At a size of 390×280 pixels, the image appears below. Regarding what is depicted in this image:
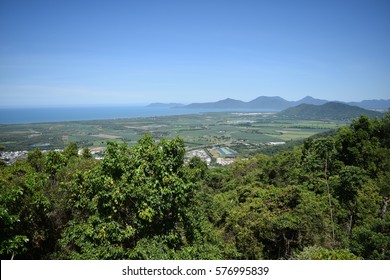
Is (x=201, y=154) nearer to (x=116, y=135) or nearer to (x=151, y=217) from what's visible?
(x=116, y=135)

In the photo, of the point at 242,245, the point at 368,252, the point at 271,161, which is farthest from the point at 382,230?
the point at 271,161

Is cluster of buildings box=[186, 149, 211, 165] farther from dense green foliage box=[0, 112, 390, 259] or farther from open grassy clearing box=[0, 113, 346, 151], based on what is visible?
dense green foliage box=[0, 112, 390, 259]

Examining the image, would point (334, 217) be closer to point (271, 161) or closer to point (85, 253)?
point (85, 253)

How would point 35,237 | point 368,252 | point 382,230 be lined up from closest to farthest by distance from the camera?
point 35,237, point 368,252, point 382,230

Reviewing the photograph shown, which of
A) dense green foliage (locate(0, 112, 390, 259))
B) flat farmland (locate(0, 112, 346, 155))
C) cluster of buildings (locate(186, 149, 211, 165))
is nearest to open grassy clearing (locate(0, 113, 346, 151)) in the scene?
flat farmland (locate(0, 112, 346, 155))

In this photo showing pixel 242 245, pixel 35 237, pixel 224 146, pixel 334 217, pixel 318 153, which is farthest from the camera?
pixel 224 146

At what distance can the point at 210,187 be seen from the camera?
28.8m

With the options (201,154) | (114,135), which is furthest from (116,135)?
(201,154)

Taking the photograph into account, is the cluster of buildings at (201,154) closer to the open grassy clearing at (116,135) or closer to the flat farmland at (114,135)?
the flat farmland at (114,135)

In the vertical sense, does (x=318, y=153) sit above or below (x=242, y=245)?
above

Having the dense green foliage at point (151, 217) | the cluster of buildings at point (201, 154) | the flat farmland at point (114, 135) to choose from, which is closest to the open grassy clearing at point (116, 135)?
the flat farmland at point (114, 135)

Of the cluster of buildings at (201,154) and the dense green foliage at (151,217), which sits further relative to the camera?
the cluster of buildings at (201,154)
